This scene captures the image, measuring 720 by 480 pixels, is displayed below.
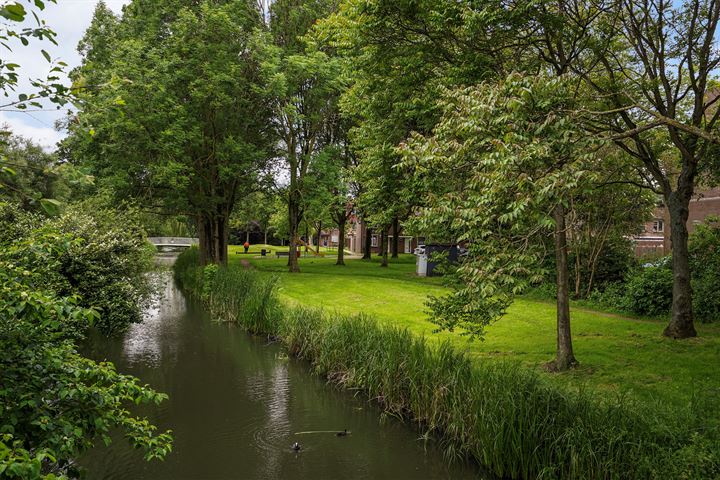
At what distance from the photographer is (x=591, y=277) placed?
782 inches

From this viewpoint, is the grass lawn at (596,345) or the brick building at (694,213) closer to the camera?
the grass lawn at (596,345)

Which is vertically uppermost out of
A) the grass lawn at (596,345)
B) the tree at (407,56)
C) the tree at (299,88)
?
the tree at (299,88)

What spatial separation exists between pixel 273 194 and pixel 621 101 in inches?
819

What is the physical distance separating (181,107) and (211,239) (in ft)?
34.1

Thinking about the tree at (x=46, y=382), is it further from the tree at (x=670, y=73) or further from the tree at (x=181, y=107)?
the tree at (x=181, y=107)

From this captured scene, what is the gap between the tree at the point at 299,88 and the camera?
2577 cm

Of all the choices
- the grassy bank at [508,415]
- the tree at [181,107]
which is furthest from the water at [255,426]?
the tree at [181,107]

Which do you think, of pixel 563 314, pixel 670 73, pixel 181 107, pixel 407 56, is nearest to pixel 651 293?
pixel 670 73

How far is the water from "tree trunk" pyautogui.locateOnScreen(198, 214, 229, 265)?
14.7 m

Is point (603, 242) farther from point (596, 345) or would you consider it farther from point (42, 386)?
point (42, 386)

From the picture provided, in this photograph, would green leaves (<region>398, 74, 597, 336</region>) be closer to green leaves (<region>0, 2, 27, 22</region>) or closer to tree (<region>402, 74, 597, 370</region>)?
tree (<region>402, 74, 597, 370</region>)

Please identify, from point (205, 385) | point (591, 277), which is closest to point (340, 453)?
point (205, 385)

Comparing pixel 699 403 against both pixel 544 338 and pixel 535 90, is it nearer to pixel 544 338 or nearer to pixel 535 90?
pixel 535 90

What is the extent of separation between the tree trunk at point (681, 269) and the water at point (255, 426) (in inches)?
335
